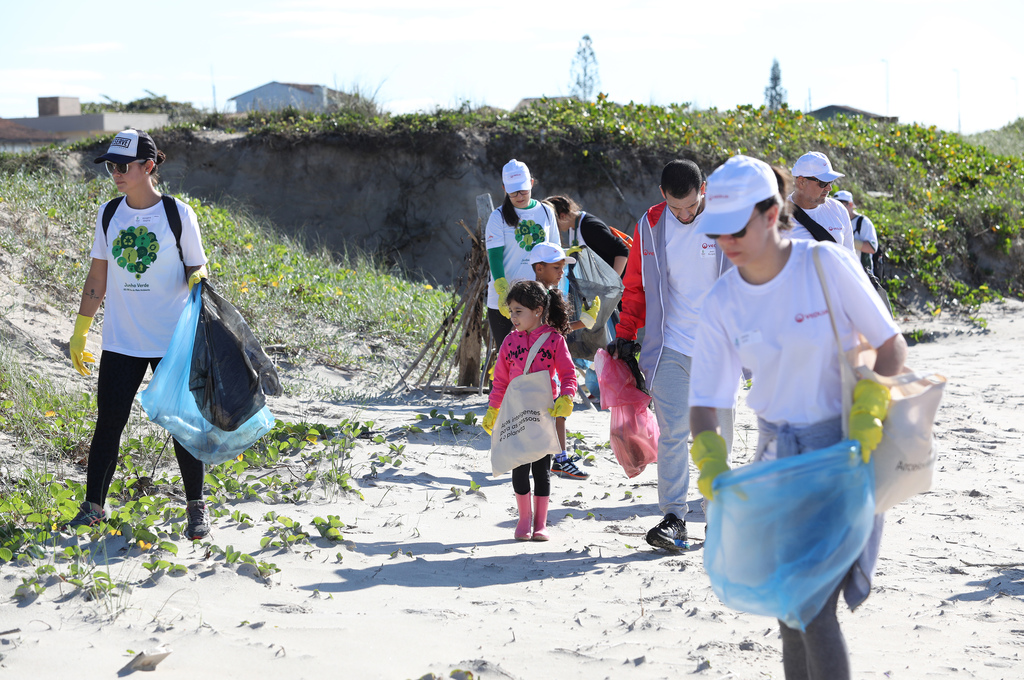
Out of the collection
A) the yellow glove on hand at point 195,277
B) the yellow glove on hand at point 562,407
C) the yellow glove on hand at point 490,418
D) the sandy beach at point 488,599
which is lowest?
the sandy beach at point 488,599

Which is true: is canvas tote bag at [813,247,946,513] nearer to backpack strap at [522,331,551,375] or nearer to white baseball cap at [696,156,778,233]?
white baseball cap at [696,156,778,233]

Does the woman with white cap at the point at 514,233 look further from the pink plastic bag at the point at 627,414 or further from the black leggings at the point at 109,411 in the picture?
the black leggings at the point at 109,411

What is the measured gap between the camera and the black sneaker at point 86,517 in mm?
3853

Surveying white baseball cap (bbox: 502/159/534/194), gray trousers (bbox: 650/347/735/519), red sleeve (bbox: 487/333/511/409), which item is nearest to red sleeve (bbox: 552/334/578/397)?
red sleeve (bbox: 487/333/511/409)

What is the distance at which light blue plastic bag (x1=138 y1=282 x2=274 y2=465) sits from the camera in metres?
3.79

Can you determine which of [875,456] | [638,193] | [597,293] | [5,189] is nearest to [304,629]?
[875,456]

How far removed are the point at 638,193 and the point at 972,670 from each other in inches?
499

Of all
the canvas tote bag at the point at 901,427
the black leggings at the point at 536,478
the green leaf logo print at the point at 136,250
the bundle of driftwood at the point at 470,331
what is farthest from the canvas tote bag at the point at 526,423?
the bundle of driftwood at the point at 470,331

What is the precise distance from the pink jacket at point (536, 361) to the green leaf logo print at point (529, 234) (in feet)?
4.61

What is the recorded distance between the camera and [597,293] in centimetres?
602

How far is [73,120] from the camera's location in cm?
2811

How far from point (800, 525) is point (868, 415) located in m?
0.30

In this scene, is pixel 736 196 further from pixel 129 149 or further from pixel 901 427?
pixel 129 149

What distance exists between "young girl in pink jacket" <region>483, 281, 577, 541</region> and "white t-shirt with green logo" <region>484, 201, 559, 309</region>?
4.19 ft
